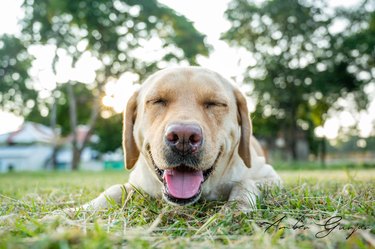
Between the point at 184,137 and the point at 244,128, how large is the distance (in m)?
1.26

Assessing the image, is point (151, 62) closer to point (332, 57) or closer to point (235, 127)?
point (332, 57)

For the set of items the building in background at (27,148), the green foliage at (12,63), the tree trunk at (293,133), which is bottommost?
the building in background at (27,148)

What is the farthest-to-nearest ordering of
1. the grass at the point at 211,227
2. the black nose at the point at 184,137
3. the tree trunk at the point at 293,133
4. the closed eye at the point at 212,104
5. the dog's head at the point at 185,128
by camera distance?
the tree trunk at the point at 293,133 → the closed eye at the point at 212,104 → the dog's head at the point at 185,128 → the black nose at the point at 184,137 → the grass at the point at 211,227

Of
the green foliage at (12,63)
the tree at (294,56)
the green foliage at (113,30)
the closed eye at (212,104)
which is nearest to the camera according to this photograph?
the closed eye at (212,104)

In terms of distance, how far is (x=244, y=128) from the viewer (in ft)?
12.5

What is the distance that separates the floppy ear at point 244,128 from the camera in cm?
382

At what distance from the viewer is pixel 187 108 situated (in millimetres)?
3180

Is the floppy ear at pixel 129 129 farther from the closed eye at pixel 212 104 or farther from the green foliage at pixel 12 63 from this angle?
the green foliage at pixel 12 63

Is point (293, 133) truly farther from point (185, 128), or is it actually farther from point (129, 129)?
point (185, 128)

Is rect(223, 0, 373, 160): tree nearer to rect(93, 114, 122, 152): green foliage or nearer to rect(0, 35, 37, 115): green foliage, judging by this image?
rect(0, 35, 37, 115): green foliage

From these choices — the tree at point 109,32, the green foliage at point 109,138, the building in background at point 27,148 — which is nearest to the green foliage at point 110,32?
the tree at point 109,32

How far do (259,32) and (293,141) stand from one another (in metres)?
9.68

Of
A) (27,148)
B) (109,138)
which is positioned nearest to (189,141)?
(109,138)

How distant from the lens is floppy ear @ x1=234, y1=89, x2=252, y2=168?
150 inches
